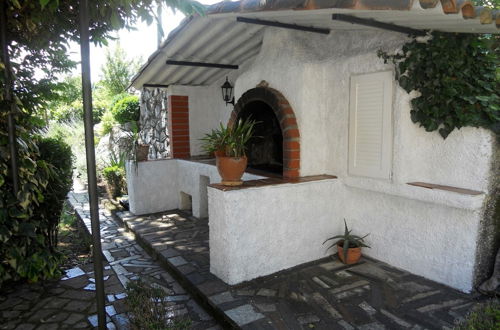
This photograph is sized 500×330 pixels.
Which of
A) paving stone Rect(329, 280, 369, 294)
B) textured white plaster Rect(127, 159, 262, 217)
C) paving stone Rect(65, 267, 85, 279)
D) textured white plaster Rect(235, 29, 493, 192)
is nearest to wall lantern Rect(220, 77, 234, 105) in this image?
textured white plaster Rect(127, 159, 262, 217)

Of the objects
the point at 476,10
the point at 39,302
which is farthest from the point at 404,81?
the point at 39,302

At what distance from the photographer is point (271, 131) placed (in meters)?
5.61

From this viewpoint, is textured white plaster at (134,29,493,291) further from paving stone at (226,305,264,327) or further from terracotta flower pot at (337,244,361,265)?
paving stone at (226,305,264,327)

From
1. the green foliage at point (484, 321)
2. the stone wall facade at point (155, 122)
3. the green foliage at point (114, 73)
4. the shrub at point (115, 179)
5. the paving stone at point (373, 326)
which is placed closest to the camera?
the green foliage at point (484, 321)

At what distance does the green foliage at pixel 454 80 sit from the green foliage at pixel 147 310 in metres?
3.03

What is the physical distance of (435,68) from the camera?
3.25 m

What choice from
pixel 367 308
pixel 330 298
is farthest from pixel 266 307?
pixel 367 308

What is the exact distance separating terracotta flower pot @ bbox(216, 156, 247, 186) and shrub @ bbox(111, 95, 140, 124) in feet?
31.9

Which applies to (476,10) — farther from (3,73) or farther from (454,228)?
(3,73)

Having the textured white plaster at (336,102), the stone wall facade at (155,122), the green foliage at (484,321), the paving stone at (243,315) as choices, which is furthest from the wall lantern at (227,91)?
the green foliage at (484,321)

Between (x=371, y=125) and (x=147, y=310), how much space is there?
118 inches

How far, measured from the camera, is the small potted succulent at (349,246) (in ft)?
13.4

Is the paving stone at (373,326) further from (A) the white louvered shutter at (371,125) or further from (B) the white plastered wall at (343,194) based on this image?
(A) the white louvered shutter at (371,125)

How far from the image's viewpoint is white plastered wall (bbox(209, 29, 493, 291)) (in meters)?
3.30
